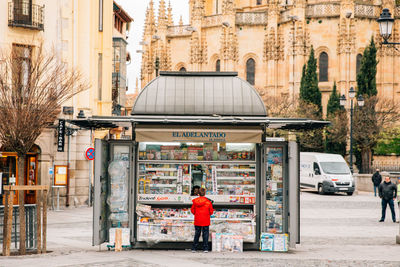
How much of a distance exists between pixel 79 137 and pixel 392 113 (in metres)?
35.4

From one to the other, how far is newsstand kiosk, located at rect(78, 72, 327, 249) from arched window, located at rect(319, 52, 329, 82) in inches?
2097

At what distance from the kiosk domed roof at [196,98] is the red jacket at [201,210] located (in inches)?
85.2

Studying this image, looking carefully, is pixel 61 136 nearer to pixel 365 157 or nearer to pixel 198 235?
pixel 198 235

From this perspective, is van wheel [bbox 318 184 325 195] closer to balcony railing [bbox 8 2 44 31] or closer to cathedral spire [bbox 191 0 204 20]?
balcony railing [bbox 8 2 44 31]

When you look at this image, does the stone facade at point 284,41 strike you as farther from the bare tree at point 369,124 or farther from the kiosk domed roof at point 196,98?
the kiosk domed roof at point 196,98

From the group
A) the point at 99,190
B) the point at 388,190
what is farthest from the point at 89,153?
the point at 99,190

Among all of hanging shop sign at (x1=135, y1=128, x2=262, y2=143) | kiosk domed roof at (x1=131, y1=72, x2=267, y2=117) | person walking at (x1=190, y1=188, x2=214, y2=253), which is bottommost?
person walking at (x1=190, y1=188, x2=214, y2=253)

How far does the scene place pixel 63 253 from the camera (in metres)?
13.6

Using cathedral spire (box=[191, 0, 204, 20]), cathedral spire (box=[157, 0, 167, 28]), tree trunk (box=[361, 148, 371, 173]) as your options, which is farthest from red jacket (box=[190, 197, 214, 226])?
cathedral spire (box=[157, 0, 167, 28])

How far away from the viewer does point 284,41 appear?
6750 centimetres

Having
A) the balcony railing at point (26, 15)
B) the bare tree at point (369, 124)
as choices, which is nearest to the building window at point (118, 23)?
the bare tree at point (369, 124)

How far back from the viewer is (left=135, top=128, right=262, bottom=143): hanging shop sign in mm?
13836

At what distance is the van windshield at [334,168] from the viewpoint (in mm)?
37469

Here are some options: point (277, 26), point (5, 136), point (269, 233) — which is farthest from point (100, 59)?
point (277, 26)
